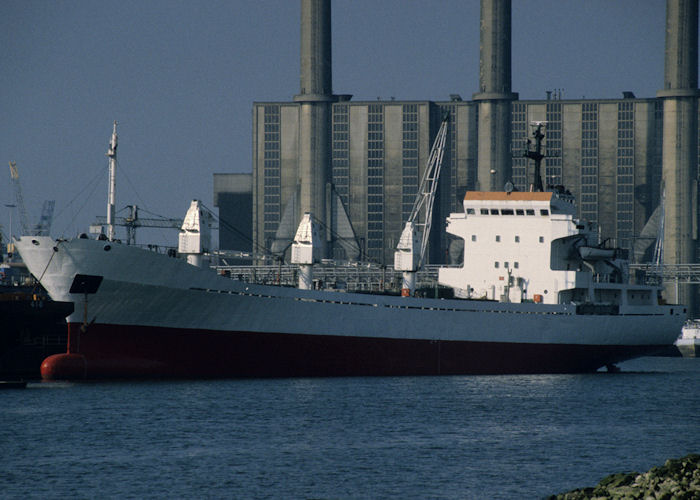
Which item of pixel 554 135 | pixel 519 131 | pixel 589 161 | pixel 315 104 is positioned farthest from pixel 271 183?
pixel 589 161

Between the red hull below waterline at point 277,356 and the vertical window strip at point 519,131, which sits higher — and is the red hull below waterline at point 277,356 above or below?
below

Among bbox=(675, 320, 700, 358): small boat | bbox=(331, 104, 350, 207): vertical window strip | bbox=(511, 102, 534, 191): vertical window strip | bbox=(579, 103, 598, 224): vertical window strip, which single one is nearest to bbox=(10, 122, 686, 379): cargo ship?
bbox=(675, 320, 700, 358): small boat

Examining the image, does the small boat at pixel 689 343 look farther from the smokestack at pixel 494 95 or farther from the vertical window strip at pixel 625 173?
the vertical window strip at pixel 625 173

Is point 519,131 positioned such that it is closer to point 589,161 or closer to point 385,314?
point 589,161

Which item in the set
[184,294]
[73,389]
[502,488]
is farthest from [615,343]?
[502,488]

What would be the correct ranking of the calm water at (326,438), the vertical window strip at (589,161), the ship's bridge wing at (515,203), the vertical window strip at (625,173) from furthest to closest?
1. the vertical window strip at (589,161)
2. the vertical window strip at (625,173)
3. the ship's bridge wing at (515,203)
4. the calm water at (326,438)

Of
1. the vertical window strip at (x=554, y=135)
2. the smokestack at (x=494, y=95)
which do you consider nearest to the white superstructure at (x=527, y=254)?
the smokestack at (x=494, y=95)

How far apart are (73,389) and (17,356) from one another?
12696 mm

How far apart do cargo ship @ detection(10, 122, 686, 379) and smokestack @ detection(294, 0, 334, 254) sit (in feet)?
226

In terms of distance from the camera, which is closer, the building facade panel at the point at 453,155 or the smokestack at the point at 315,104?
the smokestack at the point at 315,104

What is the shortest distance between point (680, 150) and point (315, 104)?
131ft

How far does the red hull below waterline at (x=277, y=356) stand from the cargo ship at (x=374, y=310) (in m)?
0.06

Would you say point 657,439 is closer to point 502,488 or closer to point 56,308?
point 502,488

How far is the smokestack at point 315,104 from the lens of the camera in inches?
5266
